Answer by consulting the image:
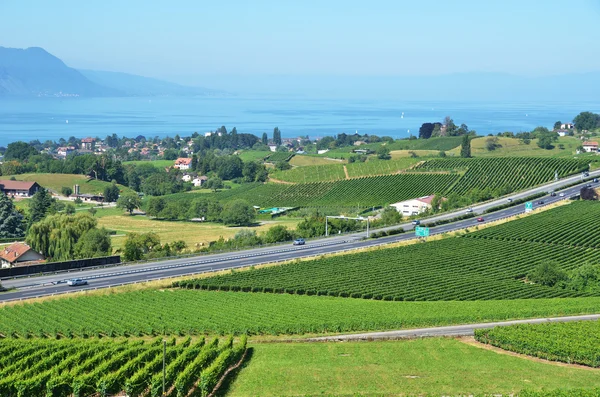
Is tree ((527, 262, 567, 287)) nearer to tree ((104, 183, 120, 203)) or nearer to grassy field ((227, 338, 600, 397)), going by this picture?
grassy field ((227, 338, 600, 397))

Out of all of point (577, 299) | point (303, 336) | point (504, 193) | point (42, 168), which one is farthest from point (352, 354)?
point (42, 168)

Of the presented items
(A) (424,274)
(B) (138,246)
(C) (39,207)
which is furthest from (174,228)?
(A) (424,274)

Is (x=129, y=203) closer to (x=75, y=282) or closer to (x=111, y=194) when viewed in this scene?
(x=111, y=194)

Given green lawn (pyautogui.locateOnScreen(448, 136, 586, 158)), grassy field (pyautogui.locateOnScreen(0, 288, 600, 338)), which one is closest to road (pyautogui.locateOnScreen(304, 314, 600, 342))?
grassy field (pyautogui.locateOnScreen(0, 288, 600, 338))

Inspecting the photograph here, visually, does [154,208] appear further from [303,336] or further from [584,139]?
[584,139]

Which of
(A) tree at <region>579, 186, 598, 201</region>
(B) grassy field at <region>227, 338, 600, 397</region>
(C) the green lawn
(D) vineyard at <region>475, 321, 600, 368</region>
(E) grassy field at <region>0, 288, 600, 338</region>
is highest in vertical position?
(C) the green lawn

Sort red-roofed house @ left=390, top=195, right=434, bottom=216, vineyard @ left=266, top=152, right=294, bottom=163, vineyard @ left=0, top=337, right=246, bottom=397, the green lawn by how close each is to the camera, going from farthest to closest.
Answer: vineyard @ left=266, top=152, right=294, bottom=163 < the green lawn < red-roofed house @ left=390, top=195, right=434, bottom=216 < vineyard @ left=0, top=337, right=246, bottom=397
